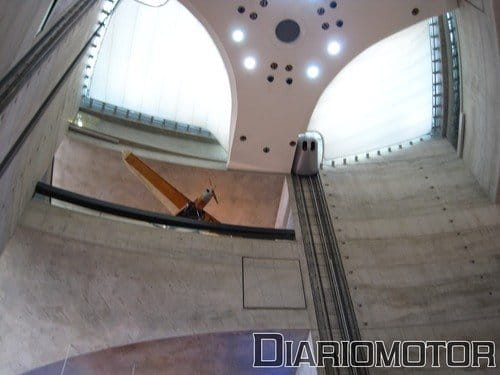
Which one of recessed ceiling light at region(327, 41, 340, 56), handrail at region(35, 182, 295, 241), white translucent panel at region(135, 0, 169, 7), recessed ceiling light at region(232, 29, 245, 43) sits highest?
white translucent panel at region(135, 0, 169, 7)

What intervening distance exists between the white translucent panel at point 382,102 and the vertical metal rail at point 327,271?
2.30 m

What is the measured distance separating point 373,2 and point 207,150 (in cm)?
488

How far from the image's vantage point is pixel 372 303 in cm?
711

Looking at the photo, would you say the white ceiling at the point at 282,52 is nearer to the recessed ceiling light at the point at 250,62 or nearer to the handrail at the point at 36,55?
the recessed ceiling light at the point at 250,62

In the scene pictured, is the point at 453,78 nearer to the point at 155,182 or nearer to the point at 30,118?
the point at 155,182

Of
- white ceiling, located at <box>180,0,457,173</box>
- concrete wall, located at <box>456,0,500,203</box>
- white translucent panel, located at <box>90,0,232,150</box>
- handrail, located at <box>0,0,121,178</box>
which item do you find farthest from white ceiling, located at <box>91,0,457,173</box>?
handrail, located at <box>0,0,121,178</box>

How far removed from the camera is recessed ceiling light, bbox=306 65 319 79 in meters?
9.59

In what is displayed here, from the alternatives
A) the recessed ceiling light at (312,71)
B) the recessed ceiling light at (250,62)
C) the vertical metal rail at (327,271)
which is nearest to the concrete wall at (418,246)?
the vertical metal rail at (327,271)

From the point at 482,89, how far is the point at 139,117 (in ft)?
23.8

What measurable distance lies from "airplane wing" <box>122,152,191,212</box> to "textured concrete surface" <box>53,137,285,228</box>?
894mm

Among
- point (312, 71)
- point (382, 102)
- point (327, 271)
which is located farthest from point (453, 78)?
point (327, 271)

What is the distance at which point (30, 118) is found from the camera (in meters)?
5.71

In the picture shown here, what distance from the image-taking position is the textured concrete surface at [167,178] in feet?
32.9

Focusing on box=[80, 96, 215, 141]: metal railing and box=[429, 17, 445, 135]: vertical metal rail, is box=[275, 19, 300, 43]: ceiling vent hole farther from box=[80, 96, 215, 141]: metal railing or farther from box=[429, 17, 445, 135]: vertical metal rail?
box=[80, 96, 215, 141]: metal railing
